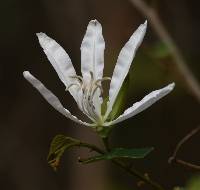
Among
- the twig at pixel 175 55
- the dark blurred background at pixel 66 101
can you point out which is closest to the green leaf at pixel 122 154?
the twig at pixel 175 55

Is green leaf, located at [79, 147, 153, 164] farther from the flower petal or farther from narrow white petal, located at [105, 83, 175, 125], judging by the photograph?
the flower petal

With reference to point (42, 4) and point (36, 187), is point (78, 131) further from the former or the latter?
point (42, 4)

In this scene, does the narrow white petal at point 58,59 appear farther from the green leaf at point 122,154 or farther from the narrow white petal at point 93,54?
the green leaf at point 122,154

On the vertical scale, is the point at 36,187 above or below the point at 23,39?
below

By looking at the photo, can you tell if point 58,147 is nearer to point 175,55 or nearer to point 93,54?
point 93,54

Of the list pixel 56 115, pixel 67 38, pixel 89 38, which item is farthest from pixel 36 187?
pixel 89 38

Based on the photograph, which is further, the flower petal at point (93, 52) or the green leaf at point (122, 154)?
the flower petal at point (93, 52)

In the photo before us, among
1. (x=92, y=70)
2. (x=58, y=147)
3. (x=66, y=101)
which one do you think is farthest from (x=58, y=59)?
(x=66, y=101)
